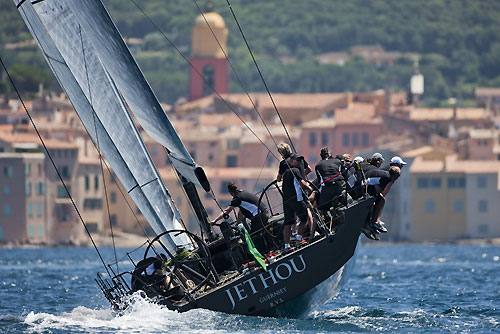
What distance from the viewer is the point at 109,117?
67.7 ft

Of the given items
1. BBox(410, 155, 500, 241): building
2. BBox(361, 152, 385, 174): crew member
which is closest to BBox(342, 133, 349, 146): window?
BBox(410, 155, 500, 241): building

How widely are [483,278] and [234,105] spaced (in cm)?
8620

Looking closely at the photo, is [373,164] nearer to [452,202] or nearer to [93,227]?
[452,202]

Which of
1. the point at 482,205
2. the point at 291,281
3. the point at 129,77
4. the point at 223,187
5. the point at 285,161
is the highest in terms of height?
the point at 129,77

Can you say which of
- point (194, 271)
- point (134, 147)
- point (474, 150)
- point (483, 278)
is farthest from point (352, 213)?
point (474, 150)

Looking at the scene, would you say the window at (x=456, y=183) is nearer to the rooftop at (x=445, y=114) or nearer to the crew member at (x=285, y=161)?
the rooftop at (x=445, y=114)

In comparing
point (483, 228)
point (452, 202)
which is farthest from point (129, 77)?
point (483, 228)

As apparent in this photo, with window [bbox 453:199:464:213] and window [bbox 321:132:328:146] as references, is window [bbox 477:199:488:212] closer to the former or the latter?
window [bbox 453:199:464:213]

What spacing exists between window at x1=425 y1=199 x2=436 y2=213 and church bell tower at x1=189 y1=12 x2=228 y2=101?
58.2 meters

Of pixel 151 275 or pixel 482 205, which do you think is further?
pixel 482 205

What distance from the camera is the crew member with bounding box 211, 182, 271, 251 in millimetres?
19812

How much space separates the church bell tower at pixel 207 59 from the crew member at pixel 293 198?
125128 millimetres

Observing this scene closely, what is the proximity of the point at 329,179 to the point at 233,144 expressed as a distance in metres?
85.2

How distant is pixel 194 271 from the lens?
1905 cm
